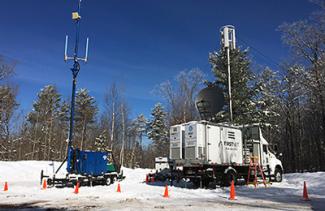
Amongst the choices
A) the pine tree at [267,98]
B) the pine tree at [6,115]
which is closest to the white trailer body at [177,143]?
the pine tree at [267,98]

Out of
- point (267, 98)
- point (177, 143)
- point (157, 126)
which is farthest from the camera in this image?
point (157, 126)

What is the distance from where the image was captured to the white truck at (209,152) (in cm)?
1802

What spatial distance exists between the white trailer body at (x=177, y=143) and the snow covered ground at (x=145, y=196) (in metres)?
1.92

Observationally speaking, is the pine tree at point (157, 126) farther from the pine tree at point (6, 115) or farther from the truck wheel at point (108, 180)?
the truck wheel at point (108, 180)

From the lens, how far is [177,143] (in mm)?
19188

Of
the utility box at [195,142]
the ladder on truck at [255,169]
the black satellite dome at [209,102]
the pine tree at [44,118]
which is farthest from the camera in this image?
the pine tree at [44,118]

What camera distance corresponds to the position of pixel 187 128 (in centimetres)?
1875

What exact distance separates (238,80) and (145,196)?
25.0m

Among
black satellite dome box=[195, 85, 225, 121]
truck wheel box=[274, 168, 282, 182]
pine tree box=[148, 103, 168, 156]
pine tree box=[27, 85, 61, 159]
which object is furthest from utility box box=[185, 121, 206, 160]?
pine tree box=[148, 103, 168, 156]

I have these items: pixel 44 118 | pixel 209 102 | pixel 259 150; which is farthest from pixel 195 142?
pixel 44 118

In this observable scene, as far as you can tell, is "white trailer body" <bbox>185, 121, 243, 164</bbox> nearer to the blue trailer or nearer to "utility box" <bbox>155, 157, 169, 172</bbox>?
the blue trailer

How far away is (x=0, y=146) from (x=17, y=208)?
39365 millimetres

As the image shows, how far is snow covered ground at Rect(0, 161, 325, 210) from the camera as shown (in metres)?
11.5

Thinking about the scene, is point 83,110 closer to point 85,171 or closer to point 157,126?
point 157,126
